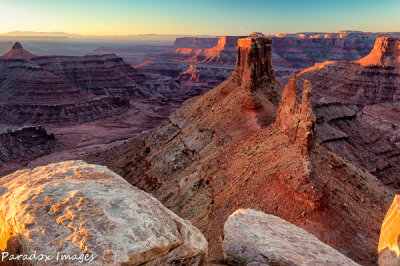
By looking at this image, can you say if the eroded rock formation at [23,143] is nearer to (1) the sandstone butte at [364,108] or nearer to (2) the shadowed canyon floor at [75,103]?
(2) the shadowed canyon floor at [75,103]

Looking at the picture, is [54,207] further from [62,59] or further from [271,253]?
[62,59]

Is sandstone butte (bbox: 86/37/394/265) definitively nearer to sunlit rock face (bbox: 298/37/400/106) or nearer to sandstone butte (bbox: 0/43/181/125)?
sunlit rock face (bbox: 298/37/400/106)

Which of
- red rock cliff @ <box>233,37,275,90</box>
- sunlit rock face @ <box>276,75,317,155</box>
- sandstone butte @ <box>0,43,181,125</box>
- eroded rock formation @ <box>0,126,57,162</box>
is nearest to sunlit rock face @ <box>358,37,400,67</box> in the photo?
red rock cliff @ <box>233,37,275,90</box>

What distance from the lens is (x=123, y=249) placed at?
20.0ft

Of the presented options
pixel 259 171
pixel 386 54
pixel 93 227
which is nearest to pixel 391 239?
pixel 259 171

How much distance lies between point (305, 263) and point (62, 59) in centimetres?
11434

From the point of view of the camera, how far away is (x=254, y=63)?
3391 centimetres

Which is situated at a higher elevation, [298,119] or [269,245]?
[298,119]

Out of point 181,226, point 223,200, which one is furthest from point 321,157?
point 181,226

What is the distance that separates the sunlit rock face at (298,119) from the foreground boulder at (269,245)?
24.8 feet

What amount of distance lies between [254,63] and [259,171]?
1816 cm

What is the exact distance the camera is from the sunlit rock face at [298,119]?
58.1 feet

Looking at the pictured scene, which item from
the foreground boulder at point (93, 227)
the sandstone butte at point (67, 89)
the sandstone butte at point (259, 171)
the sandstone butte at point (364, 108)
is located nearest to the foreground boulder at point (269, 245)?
the sandstone butte at point (259, 171)

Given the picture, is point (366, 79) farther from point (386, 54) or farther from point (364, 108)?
point (364, 108)
